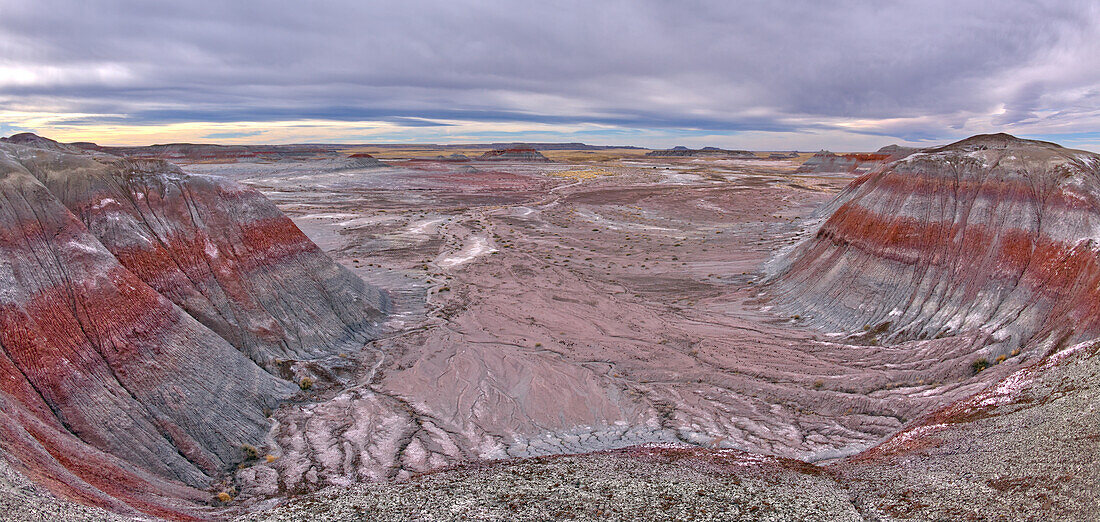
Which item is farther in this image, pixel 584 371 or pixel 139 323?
pixel 584 371

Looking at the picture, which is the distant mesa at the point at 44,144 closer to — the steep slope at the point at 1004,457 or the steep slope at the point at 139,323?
the steep slope at the point at 139,323

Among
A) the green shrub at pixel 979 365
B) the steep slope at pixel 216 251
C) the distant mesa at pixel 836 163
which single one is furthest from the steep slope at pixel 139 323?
the distant mesa at pixel 836 163

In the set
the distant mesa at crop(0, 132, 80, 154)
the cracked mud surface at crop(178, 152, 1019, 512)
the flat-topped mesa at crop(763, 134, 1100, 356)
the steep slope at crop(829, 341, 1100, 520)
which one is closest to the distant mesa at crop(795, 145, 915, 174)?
the cracked mud surface at crop(178, 152, 1019, 512)

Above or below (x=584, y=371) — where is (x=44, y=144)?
above

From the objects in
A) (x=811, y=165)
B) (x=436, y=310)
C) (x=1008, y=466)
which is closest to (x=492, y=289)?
(x=436, y=310)

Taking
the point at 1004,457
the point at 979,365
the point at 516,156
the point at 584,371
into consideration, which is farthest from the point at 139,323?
the point at 516,156

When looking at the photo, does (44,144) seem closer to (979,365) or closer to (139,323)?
(139,323)

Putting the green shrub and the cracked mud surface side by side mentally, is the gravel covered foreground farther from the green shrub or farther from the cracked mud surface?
the green shrub
